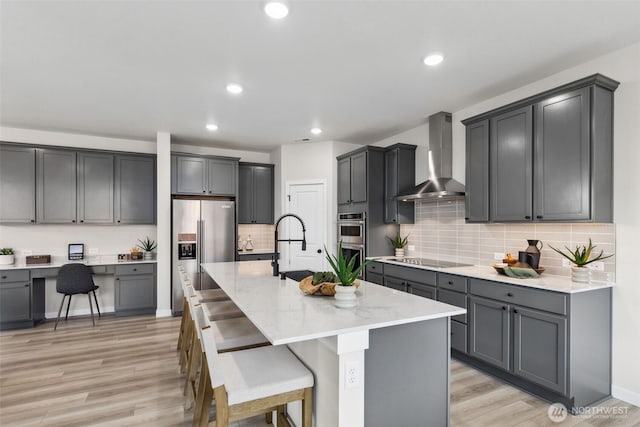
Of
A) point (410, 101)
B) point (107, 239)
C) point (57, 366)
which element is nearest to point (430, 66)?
point (410, 101)

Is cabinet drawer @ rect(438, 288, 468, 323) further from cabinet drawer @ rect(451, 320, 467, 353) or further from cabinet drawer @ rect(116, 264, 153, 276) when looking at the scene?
cabinet drawer @ rect(116, 264, 153, 276)

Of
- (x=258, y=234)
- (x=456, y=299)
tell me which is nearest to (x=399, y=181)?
(x=456, y=299)

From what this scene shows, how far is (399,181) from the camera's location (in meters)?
4.75

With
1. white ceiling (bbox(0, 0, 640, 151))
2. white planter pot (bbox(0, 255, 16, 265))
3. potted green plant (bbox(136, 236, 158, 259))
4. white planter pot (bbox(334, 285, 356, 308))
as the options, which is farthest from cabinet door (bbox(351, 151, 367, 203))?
white planter pot (bbox(0, 255, 16, 265))

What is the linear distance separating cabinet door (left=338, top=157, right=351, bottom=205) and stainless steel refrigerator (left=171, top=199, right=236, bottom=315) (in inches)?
71.3

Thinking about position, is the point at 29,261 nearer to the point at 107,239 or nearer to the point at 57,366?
the point at 107,239

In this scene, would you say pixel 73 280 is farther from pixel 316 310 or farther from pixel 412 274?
pixel 412 274

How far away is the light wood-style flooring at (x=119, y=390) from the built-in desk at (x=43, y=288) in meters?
0.42

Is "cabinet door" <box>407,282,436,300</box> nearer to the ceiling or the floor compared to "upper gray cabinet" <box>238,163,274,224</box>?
nearer to the floor

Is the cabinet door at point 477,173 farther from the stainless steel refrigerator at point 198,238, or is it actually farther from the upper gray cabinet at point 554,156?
the stainless steel refrigerator at point 198,238

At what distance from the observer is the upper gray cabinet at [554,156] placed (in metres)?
2.59

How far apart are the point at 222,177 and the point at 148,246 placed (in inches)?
63.5

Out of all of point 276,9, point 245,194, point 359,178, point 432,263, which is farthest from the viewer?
point 245,194

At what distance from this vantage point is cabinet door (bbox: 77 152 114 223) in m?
5.01
